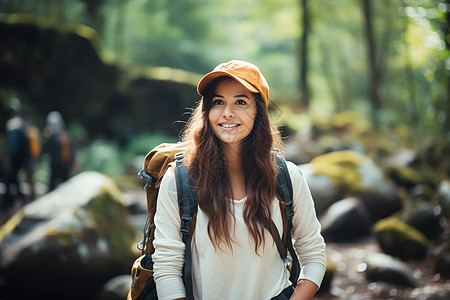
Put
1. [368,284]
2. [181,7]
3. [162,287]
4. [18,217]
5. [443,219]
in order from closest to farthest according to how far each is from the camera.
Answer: [162,287] → [18,217] → [368,284] → [443,219] → [181,7]

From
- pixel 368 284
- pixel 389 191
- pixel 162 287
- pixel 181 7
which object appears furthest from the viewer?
pixel 181 7

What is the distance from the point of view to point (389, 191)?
9.02 metres

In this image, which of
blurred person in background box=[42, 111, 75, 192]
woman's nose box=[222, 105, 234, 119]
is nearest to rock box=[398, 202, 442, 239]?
woman's nose box=[222, 105, 234, 119]

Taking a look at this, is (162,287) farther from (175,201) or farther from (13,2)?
(13,2)

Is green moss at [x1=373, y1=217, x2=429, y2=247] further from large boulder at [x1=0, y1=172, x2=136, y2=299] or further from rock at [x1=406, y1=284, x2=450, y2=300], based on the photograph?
large boulder at [x1=0, y1=172, x2=136, y2=299]

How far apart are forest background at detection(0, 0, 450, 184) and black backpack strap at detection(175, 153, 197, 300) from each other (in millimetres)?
5307

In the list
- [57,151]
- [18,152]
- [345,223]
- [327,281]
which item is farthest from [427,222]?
[18,152]

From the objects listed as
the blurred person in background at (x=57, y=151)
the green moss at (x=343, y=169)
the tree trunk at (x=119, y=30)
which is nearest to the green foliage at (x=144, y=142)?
the blurred person in background at (x=57, y=151)

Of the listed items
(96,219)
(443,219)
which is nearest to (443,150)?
(443,219)

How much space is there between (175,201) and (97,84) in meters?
15.0

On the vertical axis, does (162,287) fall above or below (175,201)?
below

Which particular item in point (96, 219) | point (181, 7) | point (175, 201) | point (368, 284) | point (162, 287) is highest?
point (181, 7)

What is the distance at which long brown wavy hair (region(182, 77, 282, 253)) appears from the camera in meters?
2.23

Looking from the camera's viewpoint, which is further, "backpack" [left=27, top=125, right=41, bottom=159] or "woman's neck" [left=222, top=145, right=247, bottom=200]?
"backpack" [left=27, top=125, right=41, bottom=159]
